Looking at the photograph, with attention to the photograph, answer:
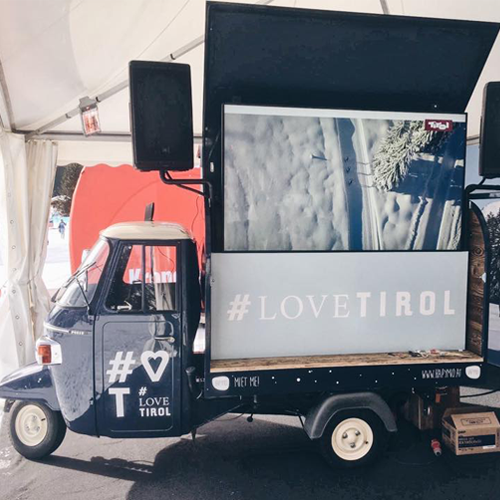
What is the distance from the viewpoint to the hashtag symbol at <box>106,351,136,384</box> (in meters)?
3.63

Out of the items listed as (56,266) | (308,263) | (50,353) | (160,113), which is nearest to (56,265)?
(56,266)

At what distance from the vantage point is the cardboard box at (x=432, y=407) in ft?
13.8

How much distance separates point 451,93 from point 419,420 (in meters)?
2.87

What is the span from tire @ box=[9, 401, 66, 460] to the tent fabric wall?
189cm

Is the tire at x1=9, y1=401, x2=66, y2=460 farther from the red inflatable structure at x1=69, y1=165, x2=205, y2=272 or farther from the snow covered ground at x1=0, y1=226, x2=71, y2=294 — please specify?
the snow covered ground at x1=0, y1=226, x2=71, y2=294

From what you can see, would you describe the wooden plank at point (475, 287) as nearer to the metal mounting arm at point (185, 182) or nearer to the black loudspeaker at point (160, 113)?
the metal mounting arm at point (185, 182)

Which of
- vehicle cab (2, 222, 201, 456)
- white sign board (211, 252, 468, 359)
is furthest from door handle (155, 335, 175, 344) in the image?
white sign board (211, 252, 468, 359)

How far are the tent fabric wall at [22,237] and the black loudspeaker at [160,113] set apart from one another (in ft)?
10.1

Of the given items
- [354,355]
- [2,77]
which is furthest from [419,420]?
[2,77]

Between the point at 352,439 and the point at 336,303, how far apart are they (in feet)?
4.04

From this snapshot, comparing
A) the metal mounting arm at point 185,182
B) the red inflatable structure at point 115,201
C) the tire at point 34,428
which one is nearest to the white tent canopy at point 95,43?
the metal mounting arm at point 185,182

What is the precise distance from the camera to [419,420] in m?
4.32

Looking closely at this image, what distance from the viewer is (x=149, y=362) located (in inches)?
144

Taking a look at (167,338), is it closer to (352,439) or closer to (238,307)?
(238,307)
